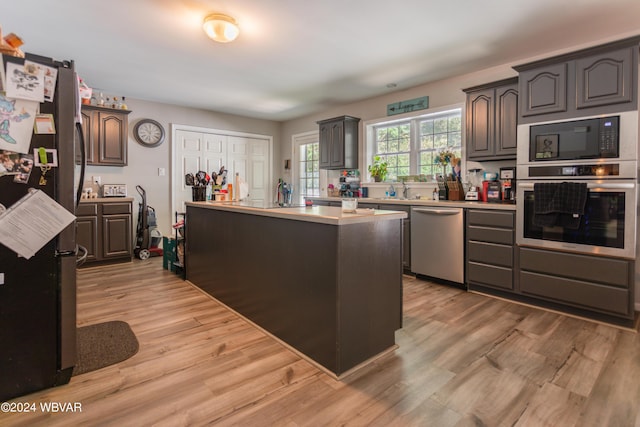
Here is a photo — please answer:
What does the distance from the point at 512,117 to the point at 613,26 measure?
1032mm

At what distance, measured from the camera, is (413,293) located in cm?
348

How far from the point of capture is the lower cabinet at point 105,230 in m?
4.49

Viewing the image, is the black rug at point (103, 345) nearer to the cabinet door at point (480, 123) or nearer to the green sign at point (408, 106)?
the cabinet door at point (480, 123)

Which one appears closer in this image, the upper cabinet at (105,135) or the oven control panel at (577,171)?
the oven control panel at (577,171)

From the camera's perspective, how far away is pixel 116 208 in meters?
4.75

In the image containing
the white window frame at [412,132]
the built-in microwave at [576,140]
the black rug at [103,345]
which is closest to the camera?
the black rug at [103,345]

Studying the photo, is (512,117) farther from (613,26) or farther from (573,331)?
(573,331)

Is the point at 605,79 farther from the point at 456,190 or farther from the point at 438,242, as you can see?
the point at 438,242

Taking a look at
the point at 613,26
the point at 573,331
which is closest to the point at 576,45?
the point at 613,26

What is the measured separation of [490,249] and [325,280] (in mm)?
2225

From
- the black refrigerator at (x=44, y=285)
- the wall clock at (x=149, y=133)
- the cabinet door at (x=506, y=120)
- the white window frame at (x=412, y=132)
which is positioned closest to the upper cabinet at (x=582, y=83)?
the cabinet door at (x=506, y=120)

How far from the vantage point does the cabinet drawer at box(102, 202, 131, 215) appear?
4.66 metres

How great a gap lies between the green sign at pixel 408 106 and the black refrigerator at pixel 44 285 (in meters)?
3.97

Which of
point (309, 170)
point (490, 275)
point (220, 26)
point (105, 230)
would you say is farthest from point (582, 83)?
point (105, 230)
